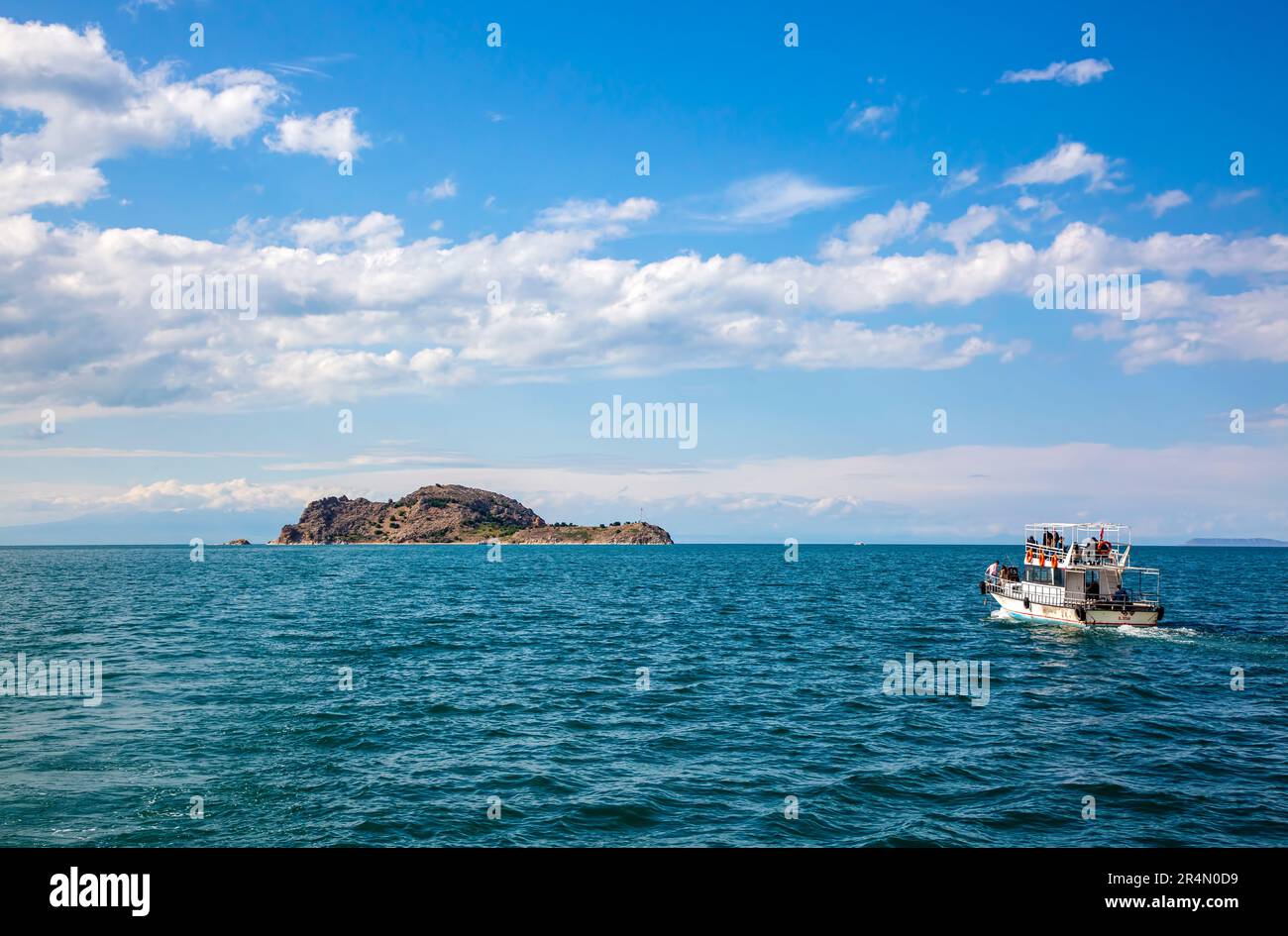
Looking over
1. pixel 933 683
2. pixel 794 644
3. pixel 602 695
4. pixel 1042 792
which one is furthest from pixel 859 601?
pixel 1042 792

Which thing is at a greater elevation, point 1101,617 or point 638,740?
point 638,740

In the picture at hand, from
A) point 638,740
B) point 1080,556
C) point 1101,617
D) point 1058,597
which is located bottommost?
point 1101,617

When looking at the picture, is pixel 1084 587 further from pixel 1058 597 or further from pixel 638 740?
pixel 638 740

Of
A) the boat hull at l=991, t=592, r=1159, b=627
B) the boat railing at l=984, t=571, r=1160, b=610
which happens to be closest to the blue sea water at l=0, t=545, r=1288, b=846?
the boat hull at l=991, t=592, r=1159, b=627

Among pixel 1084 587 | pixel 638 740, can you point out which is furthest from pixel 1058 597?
pixel 638 740

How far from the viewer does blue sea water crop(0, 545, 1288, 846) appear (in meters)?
20.9

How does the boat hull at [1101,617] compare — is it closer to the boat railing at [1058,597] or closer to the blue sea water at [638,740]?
the boat railing at [1058,597]

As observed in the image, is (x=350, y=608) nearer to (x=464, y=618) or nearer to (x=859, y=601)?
(x=464, y=618)

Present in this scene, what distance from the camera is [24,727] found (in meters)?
29.7

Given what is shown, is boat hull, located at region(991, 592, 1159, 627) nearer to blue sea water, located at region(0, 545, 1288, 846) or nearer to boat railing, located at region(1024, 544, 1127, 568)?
blue sea water, located at region(0, 545, 1288, 846)

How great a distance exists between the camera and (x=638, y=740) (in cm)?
2867

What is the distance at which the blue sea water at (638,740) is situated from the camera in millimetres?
20938
